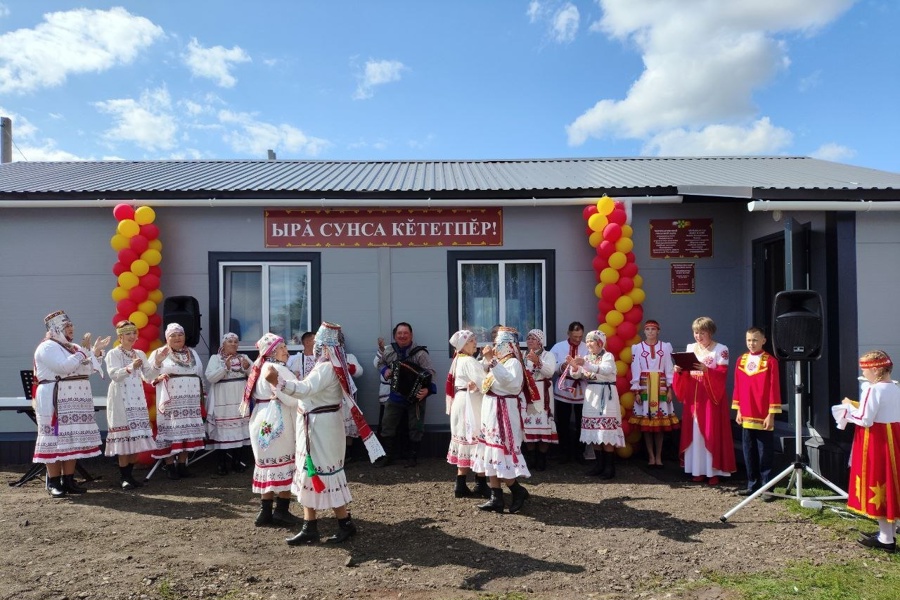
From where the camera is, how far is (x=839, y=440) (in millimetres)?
6316

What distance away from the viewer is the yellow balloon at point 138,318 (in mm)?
7473

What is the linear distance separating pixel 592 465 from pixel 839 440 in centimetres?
259

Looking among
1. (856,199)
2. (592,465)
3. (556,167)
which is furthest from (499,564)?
(556,167)

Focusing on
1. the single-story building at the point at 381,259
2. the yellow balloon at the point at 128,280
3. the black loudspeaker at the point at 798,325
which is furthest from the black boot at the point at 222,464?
the black loudspeaker at the point at 798,325

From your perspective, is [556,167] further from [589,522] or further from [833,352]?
[589,522]

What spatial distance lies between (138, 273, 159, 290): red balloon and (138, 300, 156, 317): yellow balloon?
19cm

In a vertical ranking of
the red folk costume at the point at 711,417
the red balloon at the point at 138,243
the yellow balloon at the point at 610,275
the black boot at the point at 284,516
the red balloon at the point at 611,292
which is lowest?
the black boot at the point at 284,516

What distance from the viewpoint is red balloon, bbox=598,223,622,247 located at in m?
7.52

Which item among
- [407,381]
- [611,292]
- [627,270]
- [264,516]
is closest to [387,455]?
[407,381]

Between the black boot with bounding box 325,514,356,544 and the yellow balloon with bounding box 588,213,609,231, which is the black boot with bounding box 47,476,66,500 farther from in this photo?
the yellow balloon with bounding box 588,213,609,231

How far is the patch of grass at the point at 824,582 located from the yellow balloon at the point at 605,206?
4397mm

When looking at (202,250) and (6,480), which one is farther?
(202,250)

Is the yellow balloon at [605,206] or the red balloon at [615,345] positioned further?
the yellow balloon at [605,206]

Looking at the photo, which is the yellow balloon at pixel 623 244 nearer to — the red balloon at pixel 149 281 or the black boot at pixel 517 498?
the black boot at pixel 517 498
